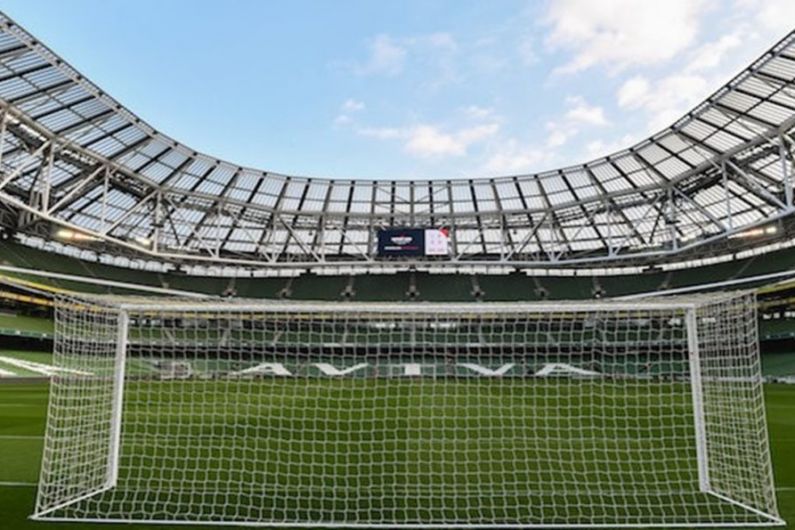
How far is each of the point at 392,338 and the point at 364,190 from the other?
10.8 metres

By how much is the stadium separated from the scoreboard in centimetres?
16

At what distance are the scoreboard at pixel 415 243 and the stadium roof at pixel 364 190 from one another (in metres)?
1.74

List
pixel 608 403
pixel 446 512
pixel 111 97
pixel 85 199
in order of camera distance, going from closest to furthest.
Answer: pixel 446 512 → pixel 608 403 → pixel 111 97 → pixel 85 199

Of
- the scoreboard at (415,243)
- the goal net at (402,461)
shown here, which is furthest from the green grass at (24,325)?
the goal net at (402,461)

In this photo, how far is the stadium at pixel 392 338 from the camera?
5.84 meters

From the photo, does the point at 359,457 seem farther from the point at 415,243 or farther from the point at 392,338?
the point at 415,243

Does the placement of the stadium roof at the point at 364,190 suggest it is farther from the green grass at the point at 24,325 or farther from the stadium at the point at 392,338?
the green grass at the point at 24,325

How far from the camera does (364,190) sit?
31.5 m

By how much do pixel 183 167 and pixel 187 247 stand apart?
763 cm

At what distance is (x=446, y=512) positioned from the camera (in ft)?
Result: 17.0

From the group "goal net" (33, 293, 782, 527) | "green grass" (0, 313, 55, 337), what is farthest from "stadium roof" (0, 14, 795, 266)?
"goal net" (33, 293, 782, 527)

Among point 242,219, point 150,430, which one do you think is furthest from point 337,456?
point 242,219

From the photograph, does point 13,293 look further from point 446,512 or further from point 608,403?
point 446,512

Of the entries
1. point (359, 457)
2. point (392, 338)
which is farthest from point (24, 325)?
point (359, 457)
